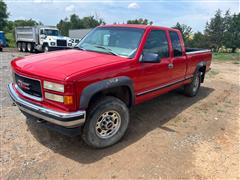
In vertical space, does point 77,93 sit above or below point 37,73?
below

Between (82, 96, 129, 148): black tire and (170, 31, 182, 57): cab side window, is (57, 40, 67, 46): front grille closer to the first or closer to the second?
Result: (170, 31, 182, 57): cab side window

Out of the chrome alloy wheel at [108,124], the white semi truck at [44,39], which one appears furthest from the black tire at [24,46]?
the chrome alloy wheel at [108,124]

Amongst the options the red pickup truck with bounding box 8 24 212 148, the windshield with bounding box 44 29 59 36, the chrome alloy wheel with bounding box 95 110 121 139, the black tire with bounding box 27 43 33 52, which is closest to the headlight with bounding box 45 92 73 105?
the red pickup truck with bounding box 8 24 212 148

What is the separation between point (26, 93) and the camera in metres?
3.35

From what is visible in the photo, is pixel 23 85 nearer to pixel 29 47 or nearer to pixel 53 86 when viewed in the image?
pixel 53 86

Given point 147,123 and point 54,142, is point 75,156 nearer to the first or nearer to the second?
point 54,142

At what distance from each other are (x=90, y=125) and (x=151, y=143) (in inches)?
46.9

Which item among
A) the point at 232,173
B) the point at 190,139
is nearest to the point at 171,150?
the point at 190,139

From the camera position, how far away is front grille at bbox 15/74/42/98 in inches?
122

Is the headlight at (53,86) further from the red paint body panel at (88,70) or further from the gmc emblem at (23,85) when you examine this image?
the gmc emblem at (23,85)

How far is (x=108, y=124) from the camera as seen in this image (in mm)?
3557

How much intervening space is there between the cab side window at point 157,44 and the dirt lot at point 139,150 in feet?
4.75

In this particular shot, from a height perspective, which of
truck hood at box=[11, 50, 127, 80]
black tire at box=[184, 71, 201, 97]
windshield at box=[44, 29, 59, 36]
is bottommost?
black tire at box=[184, 71, 201, 97]

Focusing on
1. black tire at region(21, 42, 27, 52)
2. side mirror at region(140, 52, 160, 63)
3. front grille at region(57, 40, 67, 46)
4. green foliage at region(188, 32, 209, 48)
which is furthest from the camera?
green foliage at region(188, 32, 209, 48)
